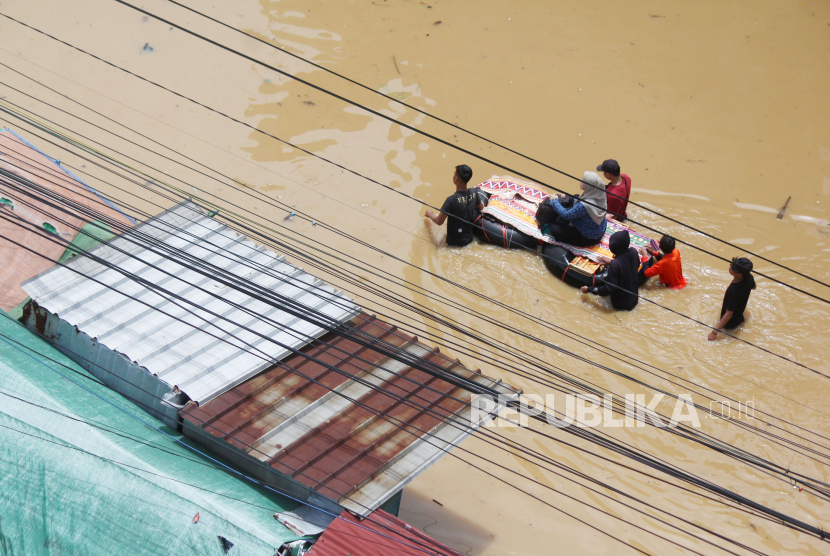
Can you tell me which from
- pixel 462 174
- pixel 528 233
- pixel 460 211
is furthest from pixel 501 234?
pixel 462 174

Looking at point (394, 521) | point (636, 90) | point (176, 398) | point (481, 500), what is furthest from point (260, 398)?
point (636, 90)

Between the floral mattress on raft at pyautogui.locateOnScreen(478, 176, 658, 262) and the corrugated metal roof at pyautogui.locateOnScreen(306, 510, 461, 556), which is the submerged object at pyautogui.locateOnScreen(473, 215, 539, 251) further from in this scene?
the corrugated metal roof at pyautogui.locateOnScreen(306, 510, 461, 556)

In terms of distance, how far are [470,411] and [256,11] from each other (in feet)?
26.5

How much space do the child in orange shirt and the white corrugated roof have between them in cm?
335

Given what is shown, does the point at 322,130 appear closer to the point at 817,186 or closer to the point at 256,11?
the point at 256,11

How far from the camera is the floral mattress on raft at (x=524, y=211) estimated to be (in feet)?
24.0

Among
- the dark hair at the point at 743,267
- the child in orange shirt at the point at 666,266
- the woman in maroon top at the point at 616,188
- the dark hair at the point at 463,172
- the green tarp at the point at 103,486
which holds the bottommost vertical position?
the green tarp at the point at 103,486

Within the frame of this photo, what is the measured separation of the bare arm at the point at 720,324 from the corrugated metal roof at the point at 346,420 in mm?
2828

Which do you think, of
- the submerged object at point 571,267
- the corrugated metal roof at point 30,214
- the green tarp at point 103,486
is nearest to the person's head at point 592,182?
the submerged object at point 571,267

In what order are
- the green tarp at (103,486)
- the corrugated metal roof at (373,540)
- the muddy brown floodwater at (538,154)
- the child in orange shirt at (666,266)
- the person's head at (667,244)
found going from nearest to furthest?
the corrugated metal roof at (373,540), the green tarp at (103,486), the muddy brown floodwater at (538,154), the person's head at (667,244), the child in orange shirt at (666,266)

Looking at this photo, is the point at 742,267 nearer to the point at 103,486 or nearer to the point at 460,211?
the point at 460,211

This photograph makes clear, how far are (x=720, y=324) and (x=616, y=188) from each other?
1.84 metres

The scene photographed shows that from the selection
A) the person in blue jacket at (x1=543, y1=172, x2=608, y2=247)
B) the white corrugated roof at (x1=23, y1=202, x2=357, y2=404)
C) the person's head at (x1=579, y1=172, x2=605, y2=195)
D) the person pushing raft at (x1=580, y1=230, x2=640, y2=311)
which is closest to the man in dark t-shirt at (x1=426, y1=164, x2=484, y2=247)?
the person in blue jacket at (x1=543, y1=172, x2=608, y2=247)

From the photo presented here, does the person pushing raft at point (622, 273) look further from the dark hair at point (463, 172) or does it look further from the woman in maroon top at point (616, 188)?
the dark hair at point (463, 172)
